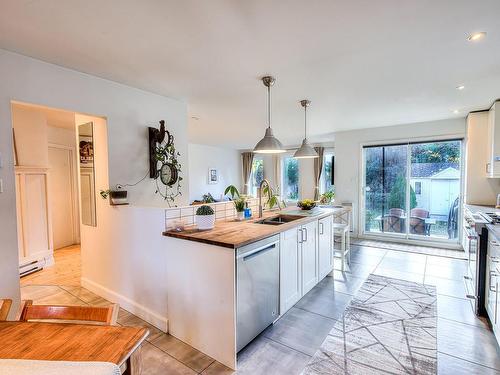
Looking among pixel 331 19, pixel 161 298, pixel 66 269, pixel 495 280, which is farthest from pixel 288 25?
pixel 66 269

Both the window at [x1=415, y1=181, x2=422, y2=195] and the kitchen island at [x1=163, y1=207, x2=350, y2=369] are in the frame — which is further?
the window at [x1=415, y1=181, x2=422, y2=195]

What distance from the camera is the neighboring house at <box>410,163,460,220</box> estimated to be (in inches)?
192

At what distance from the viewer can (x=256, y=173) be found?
890 centimetres

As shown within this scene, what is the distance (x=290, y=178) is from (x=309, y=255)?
5454 millimetres

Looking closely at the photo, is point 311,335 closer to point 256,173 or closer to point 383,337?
point 383,337

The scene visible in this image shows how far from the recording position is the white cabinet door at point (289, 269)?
2.38 meters

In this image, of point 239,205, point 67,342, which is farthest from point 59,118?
point 67,342

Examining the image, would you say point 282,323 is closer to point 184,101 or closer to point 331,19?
point 331,19

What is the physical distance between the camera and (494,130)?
3.56 metres

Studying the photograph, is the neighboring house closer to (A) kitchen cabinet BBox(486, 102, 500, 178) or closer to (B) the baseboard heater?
(A) kitchen cabinet BBox(486, 102, 500, 178)

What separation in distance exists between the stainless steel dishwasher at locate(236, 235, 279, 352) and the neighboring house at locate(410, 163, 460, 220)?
14.4 feet

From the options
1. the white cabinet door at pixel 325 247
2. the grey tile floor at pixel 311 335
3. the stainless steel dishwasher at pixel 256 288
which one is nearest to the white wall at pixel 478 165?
the grey tile floor at pixel 311 335

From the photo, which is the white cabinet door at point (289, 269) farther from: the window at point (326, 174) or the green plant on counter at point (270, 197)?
the window at point (326, 174)

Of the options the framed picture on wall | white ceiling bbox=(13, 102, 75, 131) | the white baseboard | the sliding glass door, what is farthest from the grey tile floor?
the framed picture on wall
